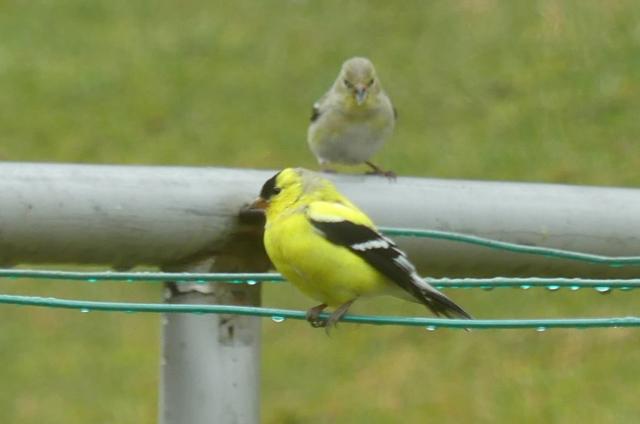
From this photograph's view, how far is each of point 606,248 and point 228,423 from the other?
851mm

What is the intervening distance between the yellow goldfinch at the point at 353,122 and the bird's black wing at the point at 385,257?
9.61ft

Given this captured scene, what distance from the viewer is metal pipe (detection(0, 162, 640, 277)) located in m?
2.66

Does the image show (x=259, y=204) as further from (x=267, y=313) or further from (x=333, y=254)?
(x=267, y=313)

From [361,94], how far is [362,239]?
306 cm

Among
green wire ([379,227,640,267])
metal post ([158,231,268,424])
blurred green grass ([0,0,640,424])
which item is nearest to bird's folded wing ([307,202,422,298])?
green wire ([379,227,640,267])

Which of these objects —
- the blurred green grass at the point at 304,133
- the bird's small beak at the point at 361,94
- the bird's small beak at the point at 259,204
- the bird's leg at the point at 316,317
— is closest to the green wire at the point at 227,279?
the bird's small beak at the point at 259,204

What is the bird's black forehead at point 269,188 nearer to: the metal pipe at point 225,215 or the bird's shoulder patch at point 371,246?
the metal pipe at point 225,215

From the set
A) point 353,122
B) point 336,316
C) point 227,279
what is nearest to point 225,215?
point 227,279

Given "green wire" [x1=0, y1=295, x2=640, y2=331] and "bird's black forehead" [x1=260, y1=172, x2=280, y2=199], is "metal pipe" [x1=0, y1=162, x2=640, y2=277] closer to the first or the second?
"bird's black forehead" [x1=260, y1=172, x2=280, y2=199]

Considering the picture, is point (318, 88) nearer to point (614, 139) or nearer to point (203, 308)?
point (614, 139)

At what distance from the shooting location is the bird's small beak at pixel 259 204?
Result: 9.59 feet

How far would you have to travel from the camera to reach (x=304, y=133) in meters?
9.03

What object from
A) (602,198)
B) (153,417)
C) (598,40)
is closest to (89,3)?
(598,40)

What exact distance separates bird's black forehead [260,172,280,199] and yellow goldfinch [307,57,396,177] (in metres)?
3.02
